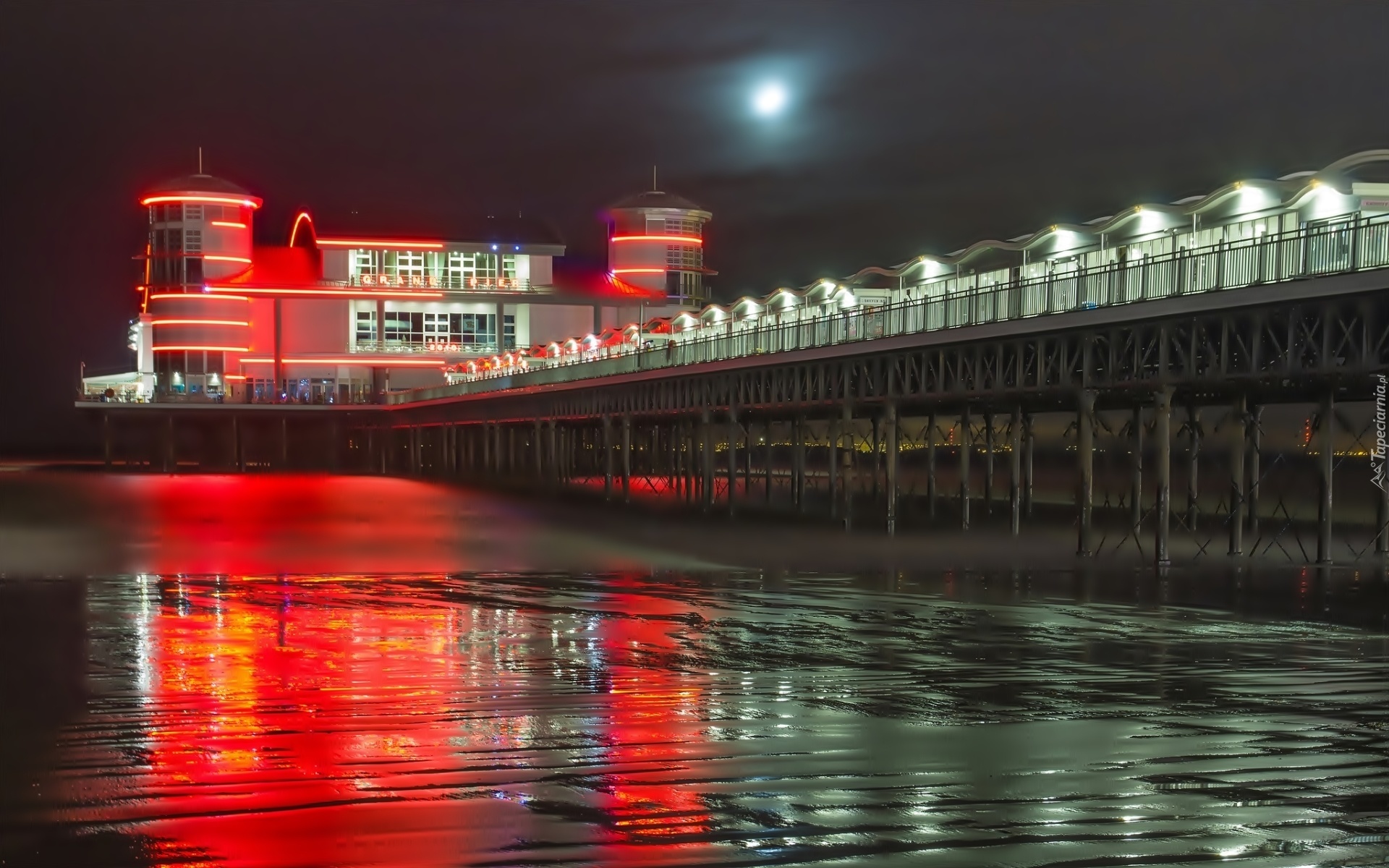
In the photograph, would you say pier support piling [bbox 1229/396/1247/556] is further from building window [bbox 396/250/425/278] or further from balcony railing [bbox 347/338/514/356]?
building window [bbox 396/250/425/278]

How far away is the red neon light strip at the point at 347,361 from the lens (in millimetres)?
106750

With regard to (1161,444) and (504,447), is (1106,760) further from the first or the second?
(504,447)

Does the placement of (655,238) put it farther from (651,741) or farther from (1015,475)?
(651,741)

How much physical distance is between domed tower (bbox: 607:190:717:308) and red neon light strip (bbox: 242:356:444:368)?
19.7 meters

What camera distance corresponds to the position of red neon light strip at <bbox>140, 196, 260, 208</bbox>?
106938 millimetres

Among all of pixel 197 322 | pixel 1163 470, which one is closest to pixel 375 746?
pixel 1163 470

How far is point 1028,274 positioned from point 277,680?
27.2 metres

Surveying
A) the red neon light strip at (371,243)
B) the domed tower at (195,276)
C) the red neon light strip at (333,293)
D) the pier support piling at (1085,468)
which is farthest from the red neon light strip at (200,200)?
the pier support piling at (1085,468)

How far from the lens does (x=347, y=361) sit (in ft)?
351

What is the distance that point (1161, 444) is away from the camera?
92.8 feet

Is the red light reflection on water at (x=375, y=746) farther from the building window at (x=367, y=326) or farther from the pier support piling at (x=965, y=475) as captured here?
the building window at (x=367, y=326)

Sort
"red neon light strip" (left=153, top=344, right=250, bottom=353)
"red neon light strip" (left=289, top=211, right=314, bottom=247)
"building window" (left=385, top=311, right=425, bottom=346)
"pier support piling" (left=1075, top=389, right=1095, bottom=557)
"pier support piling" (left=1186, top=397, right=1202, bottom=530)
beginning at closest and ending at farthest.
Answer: "pier support piling" (left=1075, top=389, right=1095, bottom=557) → "pier support piling" (left=1186, top=397, right=1202, bottom=530) → "red neon light strip" (left=153, top=344, right=250, bottom=353) → "building window" (left=385, top=311, right=425, bottom=346) → "red neon light strip" (left=289, top=211, right=314, bottom=247)

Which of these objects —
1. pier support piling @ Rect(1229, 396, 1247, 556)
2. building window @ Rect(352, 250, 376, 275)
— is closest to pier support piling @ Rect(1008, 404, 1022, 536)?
pier support piling @ Rect(1229, 396, 1247, 556)

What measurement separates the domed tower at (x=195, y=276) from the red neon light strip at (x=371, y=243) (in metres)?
6.59
